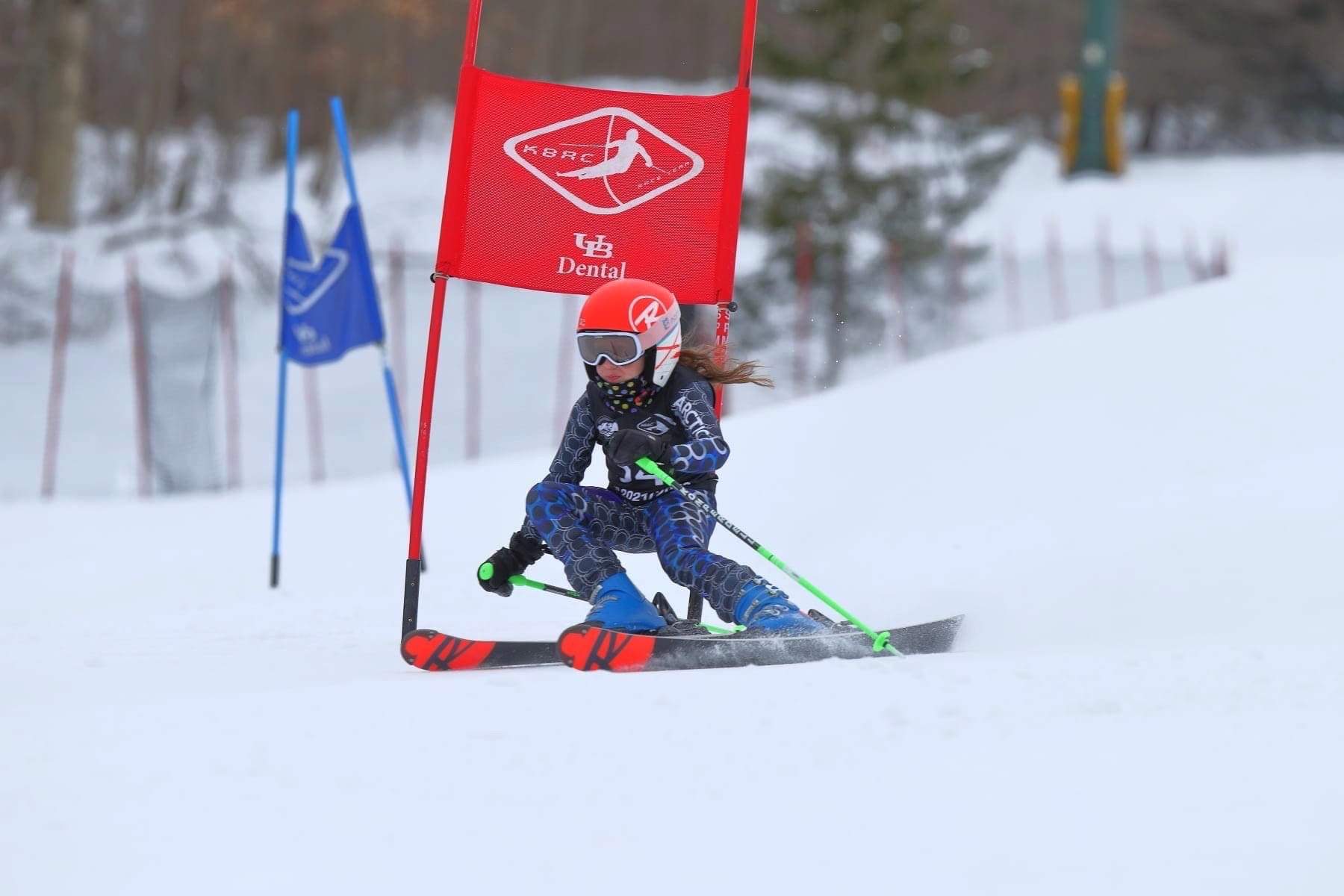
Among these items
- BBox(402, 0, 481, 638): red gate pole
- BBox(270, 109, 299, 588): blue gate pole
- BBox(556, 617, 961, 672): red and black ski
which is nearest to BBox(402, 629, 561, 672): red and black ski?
BBox(556, 617, 961, 672): red and black ski

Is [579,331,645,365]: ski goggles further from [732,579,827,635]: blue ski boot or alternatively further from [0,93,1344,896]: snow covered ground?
[0,93,1344,896]: snow covered ground

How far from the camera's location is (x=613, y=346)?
17.2 feet

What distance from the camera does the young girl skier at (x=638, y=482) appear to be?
5188 mm

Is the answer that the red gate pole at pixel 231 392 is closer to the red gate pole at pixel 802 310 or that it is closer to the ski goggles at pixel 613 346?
the red gate pole at pixel 802 310

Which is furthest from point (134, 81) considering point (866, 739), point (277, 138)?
point (866, 739)

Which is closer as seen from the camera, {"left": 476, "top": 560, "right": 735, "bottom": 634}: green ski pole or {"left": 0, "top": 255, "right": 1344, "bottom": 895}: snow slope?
{"left": 0, "top": 255, "right": 1344, "bottom": 895}: snow slope

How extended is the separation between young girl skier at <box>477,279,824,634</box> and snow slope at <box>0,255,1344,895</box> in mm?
674

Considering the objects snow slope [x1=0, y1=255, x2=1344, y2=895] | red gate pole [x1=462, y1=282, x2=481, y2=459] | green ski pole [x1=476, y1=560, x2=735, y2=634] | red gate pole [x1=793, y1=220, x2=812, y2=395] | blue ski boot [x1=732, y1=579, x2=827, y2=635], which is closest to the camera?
snow slope [x1=0, y1=255, x2=1344, y2=895]

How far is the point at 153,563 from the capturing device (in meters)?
10.1

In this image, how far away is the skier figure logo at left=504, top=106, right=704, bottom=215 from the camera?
19.0 feet

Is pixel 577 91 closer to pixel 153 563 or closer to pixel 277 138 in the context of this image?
pixel 153 563

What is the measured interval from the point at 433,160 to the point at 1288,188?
17.0 m

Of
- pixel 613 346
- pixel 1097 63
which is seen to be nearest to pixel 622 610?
pixel 613 346

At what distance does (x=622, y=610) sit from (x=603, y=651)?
17.5 inches
